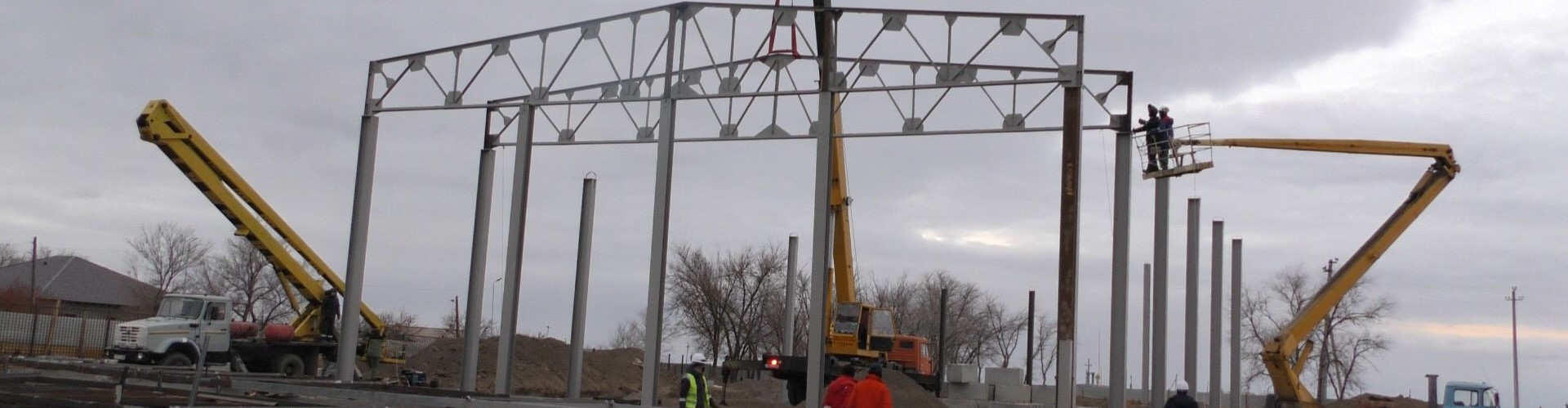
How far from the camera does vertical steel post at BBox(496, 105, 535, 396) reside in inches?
1056

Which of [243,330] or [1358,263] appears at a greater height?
[1358,263]

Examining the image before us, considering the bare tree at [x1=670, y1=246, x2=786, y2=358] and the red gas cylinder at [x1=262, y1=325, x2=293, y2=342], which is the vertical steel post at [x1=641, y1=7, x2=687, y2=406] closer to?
the red gas cylinder at [x1=262, y1=325, x2=293, y2=342]

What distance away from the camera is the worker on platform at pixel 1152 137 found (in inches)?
1040

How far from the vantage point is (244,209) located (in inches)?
1294

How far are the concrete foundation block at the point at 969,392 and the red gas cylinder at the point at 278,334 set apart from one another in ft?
61.6

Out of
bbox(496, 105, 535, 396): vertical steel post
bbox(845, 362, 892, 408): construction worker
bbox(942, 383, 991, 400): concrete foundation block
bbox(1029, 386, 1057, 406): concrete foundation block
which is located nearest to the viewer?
bbox(845, 362, 892, 408): construction worker

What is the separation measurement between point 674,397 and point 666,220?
21478mm

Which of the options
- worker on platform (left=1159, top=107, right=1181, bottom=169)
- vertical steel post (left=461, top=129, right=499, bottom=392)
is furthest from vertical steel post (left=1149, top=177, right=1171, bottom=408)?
vertical steel post (left=461, top=129, right=499, bottom=392)

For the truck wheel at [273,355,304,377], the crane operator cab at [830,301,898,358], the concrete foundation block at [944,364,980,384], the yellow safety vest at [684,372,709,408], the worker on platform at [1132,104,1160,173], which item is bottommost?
the truck wheel at [273,355,304,377]

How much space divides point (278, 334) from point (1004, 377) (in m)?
20.8

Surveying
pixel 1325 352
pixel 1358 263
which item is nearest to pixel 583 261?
pixel 1358 263

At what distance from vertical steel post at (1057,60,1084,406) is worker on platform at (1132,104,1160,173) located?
525cm

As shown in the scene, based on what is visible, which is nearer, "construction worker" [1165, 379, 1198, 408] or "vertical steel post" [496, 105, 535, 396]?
"construction worker" [1165, 379, 1198, 408]

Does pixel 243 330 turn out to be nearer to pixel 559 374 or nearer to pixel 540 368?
pixel 540 368
